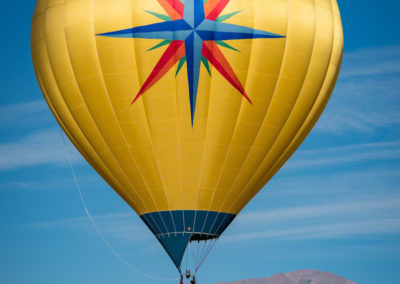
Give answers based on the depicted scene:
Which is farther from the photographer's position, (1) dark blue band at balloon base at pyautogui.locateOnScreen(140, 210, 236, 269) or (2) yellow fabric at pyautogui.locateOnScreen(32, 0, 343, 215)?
(1) dark blue band at balloon base at pyautogui.locateOnScreen(140, 210, 236, 269)

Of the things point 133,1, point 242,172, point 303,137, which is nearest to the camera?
point 133,1

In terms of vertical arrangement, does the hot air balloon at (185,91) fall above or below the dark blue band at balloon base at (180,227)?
above

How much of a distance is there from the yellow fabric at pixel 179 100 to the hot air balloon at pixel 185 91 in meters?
0.04

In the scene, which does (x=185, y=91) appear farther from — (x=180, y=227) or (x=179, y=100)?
(x=180, y=227)

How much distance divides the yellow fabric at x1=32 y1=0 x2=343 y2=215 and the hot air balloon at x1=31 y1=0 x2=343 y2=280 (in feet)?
0.13

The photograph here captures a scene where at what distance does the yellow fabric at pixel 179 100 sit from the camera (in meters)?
27.8

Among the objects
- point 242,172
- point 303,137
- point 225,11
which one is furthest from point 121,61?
point 303,137

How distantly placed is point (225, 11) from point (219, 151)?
4.89 meters

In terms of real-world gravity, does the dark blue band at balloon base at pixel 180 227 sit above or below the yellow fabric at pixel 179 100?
below

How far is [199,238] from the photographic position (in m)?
29.7

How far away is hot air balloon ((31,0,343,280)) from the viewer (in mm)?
27578

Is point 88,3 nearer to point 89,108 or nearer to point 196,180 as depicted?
point 89,108

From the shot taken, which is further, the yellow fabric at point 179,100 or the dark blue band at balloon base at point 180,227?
the dark blue band at balloon base at point 180,227

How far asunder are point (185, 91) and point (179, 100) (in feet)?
1.29
